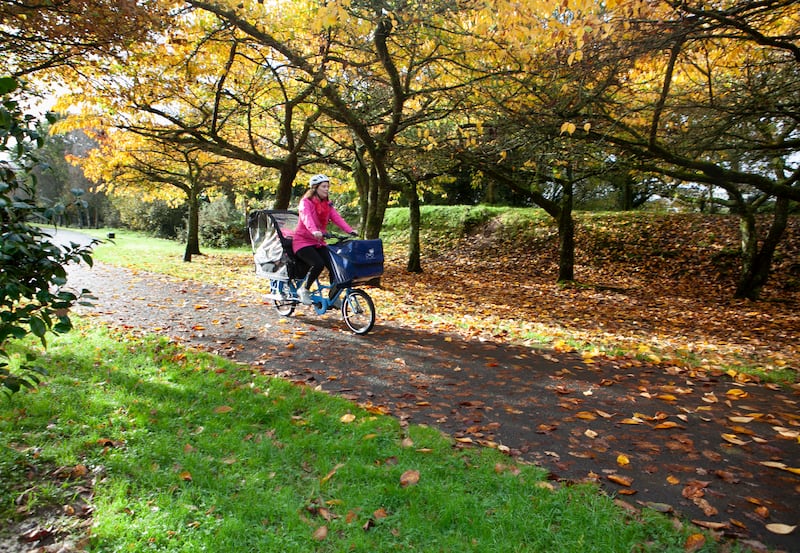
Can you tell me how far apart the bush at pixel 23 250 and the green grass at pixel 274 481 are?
970 mm

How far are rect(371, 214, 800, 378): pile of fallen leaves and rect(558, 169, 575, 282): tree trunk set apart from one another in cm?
54

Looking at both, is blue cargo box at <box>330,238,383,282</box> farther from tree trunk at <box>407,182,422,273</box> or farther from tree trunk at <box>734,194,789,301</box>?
tree trunk at <box>734,194,789,301</box>

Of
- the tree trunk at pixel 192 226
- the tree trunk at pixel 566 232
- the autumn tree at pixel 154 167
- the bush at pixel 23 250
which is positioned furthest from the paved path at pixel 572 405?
the tree trunk at pixel 192 226

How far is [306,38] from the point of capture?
9.32 m

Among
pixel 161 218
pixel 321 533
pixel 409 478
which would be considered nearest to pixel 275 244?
pixel 409 478

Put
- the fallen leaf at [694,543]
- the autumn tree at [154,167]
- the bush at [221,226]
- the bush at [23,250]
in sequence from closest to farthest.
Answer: the bush at [23,250] < the fallen leaf at [694,543] < the autumn tree at [154,167] < the bush at [221,226]

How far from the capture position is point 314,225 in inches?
272

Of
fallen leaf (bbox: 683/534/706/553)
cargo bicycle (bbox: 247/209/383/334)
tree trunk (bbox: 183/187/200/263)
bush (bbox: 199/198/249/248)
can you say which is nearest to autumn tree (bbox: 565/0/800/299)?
cargo bicycle (bbox: 247/209/383/334)

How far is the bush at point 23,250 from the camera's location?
7.86 ft

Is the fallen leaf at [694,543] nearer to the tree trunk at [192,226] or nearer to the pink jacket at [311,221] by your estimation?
the pink jacket at [311,221]

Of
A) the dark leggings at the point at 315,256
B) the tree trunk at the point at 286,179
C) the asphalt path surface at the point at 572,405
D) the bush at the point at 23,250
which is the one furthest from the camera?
the tree trunk at the point at 286,179

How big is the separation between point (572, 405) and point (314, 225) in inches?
169

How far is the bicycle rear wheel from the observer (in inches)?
316

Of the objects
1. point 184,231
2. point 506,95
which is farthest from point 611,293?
point 184,231
